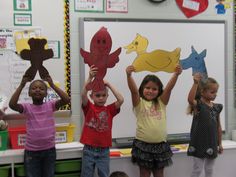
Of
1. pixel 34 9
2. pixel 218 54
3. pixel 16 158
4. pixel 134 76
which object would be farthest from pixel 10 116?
pixel 218 54

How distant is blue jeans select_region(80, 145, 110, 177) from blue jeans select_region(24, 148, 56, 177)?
0.22 metres

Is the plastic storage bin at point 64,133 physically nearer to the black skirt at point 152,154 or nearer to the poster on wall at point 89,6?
the black skirt at point 152,154

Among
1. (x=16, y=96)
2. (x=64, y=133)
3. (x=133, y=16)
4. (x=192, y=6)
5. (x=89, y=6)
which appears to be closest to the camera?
(x=16, y=96)

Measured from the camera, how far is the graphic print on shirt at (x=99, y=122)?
2617 millimetres

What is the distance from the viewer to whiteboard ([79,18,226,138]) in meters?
3.11

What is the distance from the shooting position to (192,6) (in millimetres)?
3338

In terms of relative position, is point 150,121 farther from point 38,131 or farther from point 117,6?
point 117,6

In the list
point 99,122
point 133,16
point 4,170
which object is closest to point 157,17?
point 133,16

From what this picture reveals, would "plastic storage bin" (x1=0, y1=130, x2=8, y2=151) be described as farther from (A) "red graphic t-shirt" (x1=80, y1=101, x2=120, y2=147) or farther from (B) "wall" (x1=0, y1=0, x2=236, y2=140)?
(A) "red graphic t-shirt" (x1=80, y1=101, x2=120, y2=147)

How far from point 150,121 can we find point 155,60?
1.85 feet

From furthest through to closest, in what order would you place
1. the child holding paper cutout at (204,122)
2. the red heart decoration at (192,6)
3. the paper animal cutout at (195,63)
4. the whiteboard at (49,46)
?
the red heart decoration at (192,6) < the paper animal cutout at (195,63) < the whiteboard at (49,46) < the child holding paper cutout at (204,122)

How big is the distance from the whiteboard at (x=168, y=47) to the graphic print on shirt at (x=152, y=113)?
0.45m

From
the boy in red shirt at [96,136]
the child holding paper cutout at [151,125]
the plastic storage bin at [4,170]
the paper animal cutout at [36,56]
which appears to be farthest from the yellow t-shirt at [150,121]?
the plastic storage bin at [4,170]

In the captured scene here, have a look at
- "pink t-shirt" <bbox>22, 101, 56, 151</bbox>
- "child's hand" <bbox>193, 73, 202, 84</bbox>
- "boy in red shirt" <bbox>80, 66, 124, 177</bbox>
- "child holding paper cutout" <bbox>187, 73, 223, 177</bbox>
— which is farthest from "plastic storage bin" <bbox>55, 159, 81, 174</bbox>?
"child's hand" <bbox>193, 73, 202, 84</bbox>
